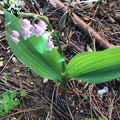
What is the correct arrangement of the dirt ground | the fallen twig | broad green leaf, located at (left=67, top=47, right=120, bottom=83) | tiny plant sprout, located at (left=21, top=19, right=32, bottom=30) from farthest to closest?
the fallen twig < the dirt ground < broad green leaf, located at (left=67, top=47, right=120, bottom=83) < tiny plant sprout, located at (left=21, top=19, right=32, bottom=30)

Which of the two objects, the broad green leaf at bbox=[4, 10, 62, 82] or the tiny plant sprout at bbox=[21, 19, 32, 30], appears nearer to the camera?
the tiny plant sprout at bbox=[21, 19, 32, 30]

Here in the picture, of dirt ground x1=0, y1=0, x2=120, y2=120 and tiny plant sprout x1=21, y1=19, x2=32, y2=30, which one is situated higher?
tiny plant sprout x1=21, y1=19, x2=32, y2=30

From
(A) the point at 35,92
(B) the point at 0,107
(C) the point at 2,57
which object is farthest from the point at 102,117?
(C) the point at 2,57

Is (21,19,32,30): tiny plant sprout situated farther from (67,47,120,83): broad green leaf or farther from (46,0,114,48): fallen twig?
(46,0,114,48): fallen twig

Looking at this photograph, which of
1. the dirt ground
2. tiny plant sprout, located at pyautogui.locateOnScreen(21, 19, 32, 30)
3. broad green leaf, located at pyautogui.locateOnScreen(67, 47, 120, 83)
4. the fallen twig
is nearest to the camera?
tiny plant sprout, located at pyautogui.locateOnScreen(21, 19, 32, 30)

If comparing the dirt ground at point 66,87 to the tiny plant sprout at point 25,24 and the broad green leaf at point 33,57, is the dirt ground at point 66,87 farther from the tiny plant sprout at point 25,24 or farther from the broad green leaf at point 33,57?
the tiny plant sprout at point 25,24

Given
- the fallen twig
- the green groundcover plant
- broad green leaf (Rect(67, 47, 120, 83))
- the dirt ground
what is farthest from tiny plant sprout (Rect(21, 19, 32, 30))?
the fallen twig

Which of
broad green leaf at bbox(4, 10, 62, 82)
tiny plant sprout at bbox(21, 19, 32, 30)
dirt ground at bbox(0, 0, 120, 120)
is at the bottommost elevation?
dirt ground at bbox(0, 0, 120, 120)
